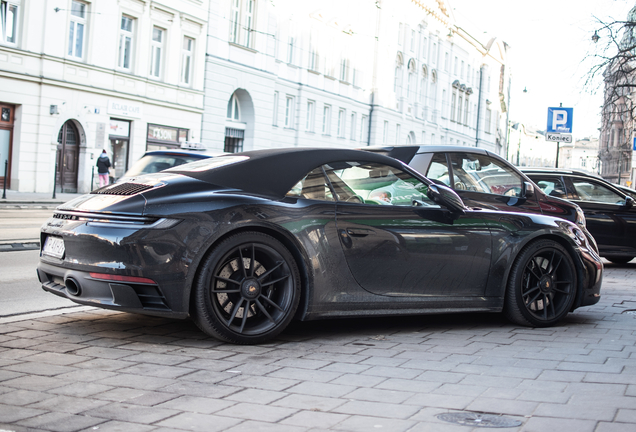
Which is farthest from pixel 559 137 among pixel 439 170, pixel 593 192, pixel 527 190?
pixel 439 170

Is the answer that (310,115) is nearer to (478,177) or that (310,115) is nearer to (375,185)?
(478,177)

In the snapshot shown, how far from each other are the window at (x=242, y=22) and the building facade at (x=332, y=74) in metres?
0.05

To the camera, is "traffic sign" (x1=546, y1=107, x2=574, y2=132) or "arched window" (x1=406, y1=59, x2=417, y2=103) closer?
"traffic sign" (x1=546, y1=107, x2=574, y2=132)

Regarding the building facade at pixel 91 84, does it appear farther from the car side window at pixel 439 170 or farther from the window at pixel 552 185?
the car side window at pixel 439 170

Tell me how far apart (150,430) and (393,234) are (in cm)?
262

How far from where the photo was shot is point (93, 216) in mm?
4641

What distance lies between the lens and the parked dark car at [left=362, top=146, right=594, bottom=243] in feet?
27.4

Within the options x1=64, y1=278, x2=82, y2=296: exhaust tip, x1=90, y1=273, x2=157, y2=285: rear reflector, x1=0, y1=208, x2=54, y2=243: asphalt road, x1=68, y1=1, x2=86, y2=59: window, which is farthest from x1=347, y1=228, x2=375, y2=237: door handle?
x1=68, y1=1, x2=86, y2=59: window

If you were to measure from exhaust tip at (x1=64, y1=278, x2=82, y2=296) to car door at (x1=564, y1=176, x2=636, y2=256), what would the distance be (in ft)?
30.8

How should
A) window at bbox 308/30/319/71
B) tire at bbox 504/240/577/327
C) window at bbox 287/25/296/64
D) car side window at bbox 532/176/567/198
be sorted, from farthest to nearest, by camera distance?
window at bbox 308/30/319/71 → window at bbox 287/25/296/64 → car side window at bbox 532/176/567/198 → tire at bbox 504/240/577/327

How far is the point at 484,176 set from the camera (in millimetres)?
8688

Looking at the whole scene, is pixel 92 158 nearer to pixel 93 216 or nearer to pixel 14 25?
pixel 14 25

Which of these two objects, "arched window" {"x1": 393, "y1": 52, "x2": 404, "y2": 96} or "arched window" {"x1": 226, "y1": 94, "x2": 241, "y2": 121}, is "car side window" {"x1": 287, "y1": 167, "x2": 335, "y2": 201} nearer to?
"arched window" {"x1": 226, "y1": 94, "x2": 241, "y2": 121}

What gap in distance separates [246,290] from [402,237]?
1.24 m
